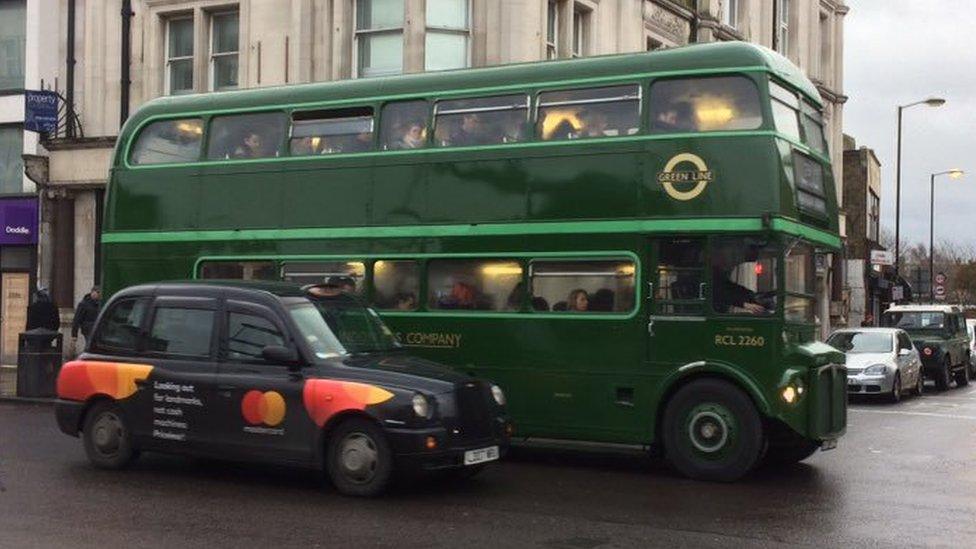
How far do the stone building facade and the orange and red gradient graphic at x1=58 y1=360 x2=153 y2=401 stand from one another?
12.7 m

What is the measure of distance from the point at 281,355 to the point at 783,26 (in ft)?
102

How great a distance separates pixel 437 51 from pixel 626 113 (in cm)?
1160

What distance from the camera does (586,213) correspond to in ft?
38.8

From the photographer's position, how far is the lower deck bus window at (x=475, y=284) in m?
12.3

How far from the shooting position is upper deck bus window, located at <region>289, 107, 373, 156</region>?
13.1 m

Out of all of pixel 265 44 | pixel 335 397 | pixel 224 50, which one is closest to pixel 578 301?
pixel 335 397

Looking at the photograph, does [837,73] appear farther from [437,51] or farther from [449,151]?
[449,151]

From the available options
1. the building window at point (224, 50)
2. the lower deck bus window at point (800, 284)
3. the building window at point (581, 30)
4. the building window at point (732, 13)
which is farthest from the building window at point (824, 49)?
the lower deck bus window at point (800, 284)

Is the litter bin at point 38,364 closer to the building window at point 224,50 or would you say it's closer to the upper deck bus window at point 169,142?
the upper deck bus window at point 169,142

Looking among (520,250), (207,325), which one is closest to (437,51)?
(520,250)

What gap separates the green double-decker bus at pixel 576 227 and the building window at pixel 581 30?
12.5 m

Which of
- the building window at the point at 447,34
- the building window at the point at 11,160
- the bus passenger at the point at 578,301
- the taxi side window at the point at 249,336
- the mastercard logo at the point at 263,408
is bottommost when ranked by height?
the mastercard logo at the point at 263,408

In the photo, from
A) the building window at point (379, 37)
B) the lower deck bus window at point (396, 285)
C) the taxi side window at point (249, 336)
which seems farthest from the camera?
the building window at point (379, 37)

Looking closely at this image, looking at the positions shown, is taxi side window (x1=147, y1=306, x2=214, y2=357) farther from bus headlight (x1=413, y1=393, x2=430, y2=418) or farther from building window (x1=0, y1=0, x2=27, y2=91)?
building window (x1=0, y1=0, x2=27, y2=91)
